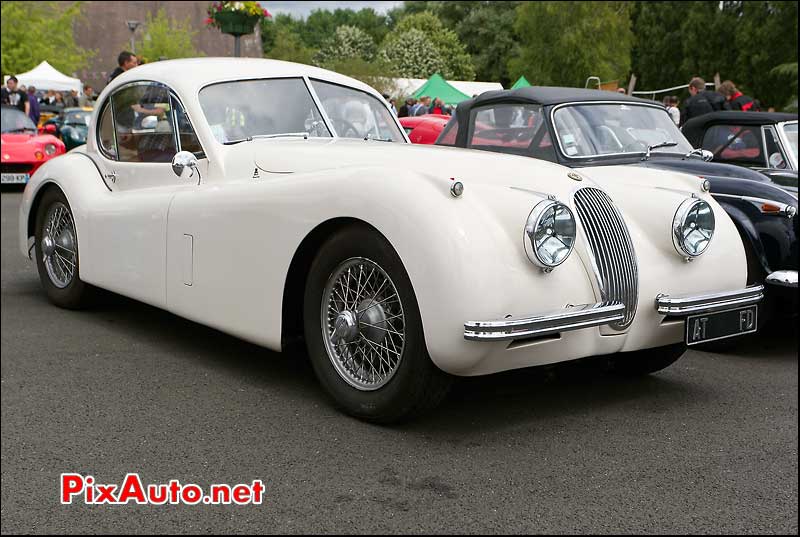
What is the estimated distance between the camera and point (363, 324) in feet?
12.4

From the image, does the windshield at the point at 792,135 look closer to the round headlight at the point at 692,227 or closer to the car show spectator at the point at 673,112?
the car show spectator at the point at 673,112

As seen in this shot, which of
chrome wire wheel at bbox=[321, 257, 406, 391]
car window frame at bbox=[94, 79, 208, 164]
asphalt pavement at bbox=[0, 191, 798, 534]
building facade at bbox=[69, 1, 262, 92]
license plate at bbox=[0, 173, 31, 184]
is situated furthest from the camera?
building facade at bbox=[69, 1, 262, 92]

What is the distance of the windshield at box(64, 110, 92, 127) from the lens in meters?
20.1

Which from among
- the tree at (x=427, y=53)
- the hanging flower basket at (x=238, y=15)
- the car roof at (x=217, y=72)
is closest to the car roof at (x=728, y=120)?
the car roof at (x=217, y=72)

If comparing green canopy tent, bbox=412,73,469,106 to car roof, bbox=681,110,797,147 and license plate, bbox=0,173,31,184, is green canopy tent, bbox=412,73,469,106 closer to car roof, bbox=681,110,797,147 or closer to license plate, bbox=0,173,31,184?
license plate, bbox=0,173,31,184

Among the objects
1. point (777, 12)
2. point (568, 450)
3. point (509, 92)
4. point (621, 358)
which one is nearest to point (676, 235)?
point (621, 358)

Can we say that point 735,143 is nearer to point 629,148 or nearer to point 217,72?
point 629,148

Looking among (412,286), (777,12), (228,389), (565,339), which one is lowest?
(228,389)

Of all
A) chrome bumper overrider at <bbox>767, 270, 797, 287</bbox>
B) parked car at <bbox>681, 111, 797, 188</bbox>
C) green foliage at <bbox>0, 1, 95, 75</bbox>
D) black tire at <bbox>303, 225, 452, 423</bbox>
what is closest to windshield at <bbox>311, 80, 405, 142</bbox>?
black tire at <bbox>303, 225, 452, 423</bbox>

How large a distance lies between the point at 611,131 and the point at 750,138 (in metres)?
1.68

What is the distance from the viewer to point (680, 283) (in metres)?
4.07

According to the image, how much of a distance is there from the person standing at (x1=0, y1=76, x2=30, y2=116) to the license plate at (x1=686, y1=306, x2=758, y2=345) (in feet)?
50.5

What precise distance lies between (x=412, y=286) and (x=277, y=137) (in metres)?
1.80

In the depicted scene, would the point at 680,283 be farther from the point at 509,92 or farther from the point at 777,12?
the point at 777,12
